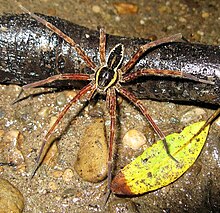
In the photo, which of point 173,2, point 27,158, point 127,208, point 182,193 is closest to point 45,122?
point 27,158

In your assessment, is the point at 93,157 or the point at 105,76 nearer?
A: the point at 93,157

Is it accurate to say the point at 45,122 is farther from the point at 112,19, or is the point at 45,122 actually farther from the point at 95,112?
the point at 112,19

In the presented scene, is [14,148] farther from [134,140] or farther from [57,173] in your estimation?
[134,140]

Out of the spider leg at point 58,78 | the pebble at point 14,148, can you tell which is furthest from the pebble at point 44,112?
the spider leg at point 58,78

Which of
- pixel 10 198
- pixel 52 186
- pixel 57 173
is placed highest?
pixel 57 173

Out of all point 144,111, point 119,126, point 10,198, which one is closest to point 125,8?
point 119,126

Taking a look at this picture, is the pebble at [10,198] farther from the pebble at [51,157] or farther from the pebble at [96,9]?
the pebble at [96,9]

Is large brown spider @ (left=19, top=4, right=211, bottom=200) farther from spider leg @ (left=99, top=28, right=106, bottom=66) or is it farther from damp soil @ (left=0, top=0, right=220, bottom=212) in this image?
damp soil @ (left=0, top=0, right=220, bottom=212)
